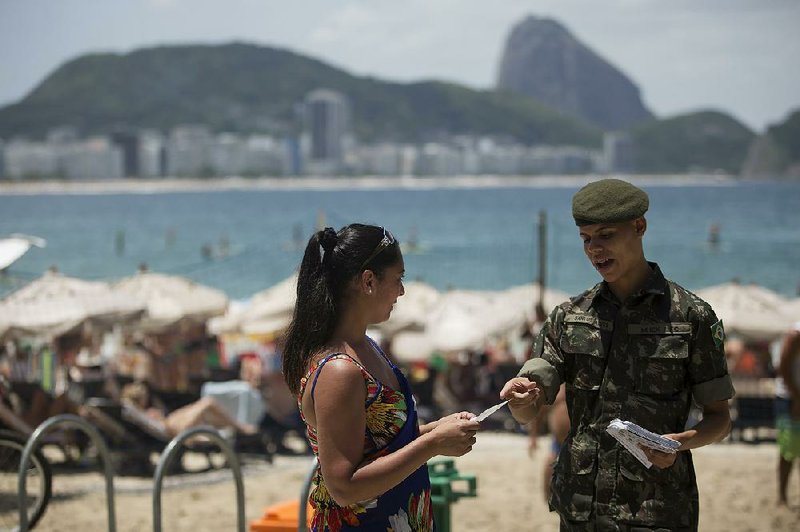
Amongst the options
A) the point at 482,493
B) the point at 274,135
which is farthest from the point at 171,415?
the point at 274,135

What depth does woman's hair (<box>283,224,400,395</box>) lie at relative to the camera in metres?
2.57

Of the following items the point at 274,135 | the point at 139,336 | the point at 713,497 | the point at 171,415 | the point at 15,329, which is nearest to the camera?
the point at 713,497

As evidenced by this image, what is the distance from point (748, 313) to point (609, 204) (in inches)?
464

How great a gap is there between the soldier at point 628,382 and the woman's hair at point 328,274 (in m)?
0.51

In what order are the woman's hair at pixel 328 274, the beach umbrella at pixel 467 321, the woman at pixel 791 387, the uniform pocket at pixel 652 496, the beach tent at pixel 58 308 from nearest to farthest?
the woman's hair at pixel 328 274 → the uniform pocket at pixel 652 496 → the woman at pixel 791 387 → the beach tent at pixel 58 308 → the beach umbrella at pixel 467 321

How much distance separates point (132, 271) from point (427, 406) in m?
44.0

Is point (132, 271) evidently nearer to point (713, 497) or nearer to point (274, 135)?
point (713, 497)

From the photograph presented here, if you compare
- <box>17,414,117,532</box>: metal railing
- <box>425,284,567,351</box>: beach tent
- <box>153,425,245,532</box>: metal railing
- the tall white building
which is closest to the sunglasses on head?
<box>153,425,245,532</box>: metal railing

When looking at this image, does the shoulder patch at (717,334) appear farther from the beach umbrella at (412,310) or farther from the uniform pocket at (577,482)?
the beach umbrella at (412,310)

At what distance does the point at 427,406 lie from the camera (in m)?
12.8

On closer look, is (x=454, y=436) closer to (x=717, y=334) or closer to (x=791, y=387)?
(x=717, y=334)

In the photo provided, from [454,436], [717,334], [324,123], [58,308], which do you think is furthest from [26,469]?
[324,123]

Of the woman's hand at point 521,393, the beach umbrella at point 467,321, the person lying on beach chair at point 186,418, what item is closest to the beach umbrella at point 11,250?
the person lying on beach chair at point 186,418

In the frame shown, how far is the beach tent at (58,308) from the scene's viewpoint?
12.1 m
